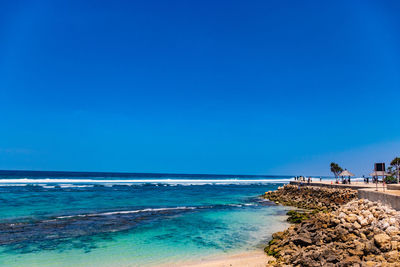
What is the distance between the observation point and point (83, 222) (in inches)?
711

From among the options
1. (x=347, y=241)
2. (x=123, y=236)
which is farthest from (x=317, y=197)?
(x=123, y=236)

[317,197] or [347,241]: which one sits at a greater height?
[347,241]

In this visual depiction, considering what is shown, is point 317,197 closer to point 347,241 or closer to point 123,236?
point 347,241

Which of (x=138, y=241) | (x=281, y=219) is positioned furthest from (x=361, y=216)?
(x=138, y=241)

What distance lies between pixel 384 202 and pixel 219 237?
26.9 feet

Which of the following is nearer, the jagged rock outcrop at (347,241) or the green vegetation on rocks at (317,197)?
the jagged rock outcrop at (347,241)

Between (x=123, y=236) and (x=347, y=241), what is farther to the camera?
(x=123, y=236)

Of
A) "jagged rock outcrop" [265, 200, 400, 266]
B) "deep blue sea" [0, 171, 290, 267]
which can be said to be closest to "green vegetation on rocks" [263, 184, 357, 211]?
"deep blue sea" [0, 171, 290, 267]

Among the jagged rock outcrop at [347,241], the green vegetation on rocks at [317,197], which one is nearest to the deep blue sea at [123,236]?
the jagged rock outcrop at [347,241]

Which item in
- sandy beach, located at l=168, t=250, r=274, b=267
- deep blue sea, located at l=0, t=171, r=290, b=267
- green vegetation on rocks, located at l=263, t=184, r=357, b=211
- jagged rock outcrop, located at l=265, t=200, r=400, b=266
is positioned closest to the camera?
jagged rock outcrop, located at l=265, t=200, r=400, b=266

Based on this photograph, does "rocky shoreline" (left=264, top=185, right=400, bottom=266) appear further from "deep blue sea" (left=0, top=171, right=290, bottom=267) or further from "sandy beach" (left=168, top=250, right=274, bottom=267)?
"deep blue sea" (left=0, top=171, right=290, bottom=267)

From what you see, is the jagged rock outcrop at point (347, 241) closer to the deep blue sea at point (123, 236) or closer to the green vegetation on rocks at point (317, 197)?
the deep blue sea at point (123, 236)

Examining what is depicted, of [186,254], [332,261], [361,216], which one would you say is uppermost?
[361,216]

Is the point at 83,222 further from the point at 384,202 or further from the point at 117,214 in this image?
the point at 384,202
